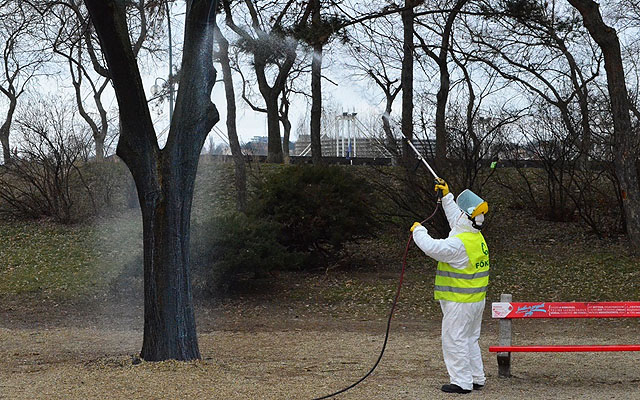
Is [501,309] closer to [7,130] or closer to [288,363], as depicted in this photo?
[288,363]

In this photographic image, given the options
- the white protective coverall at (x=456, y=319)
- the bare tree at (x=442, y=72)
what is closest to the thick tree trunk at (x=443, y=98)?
the bare tree at (x=442, y=72)

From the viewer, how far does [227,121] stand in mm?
20391

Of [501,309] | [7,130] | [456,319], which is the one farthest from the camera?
[7,130]

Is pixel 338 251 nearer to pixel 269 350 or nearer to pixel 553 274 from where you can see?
pixel 553 274

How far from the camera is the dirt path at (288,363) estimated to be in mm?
7184

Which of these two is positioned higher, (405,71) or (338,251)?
(405,71)

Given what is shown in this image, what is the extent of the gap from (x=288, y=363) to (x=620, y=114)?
981cm

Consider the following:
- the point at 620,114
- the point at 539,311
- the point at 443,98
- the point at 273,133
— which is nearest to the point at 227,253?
the point at 539,311

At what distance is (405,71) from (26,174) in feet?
33.8

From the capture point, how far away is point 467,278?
23.2ft

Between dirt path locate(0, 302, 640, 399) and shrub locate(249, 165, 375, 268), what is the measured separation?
104 inches

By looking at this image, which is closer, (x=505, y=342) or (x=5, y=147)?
(x=505, y=342)

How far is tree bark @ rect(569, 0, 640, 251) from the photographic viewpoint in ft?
50.1

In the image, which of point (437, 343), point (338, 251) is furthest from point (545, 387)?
point (338, 251)
